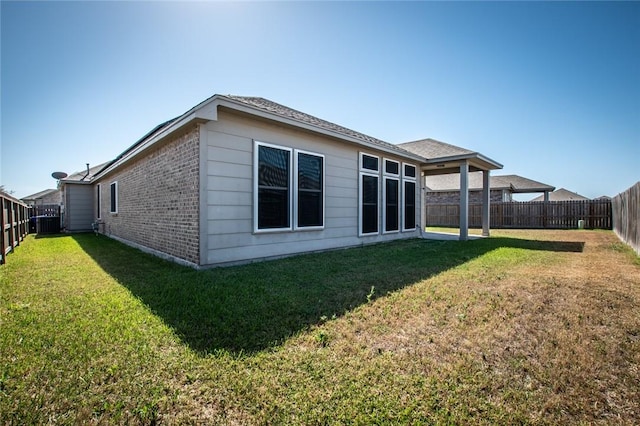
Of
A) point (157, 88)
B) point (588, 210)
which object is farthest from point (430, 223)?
point (157, 88)

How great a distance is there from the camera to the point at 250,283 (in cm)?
439

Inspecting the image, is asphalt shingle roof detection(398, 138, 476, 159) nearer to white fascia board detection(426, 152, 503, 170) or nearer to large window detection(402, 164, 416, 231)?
white fascia board detection(426, 152, 503, 170)

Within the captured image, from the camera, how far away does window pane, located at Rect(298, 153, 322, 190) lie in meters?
6.72

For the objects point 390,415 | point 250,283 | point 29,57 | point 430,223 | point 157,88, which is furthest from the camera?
point 430,223

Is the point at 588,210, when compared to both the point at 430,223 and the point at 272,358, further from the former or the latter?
the point at 272,358

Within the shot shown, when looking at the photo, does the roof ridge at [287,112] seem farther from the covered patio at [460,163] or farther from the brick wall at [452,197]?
the brick wall at [452,197]

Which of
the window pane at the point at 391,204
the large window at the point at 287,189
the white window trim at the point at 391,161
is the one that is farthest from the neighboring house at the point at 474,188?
the large window at the point at 287,189

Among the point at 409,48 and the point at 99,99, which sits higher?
the point at 409,48

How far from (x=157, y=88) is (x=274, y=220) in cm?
525

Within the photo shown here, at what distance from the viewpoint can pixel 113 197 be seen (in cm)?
1123

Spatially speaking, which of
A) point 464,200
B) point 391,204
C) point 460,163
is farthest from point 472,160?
point 391,204

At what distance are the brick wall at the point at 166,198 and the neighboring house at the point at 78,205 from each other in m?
6.56

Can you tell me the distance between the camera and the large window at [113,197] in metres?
10.7

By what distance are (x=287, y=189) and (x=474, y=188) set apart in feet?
61.4
